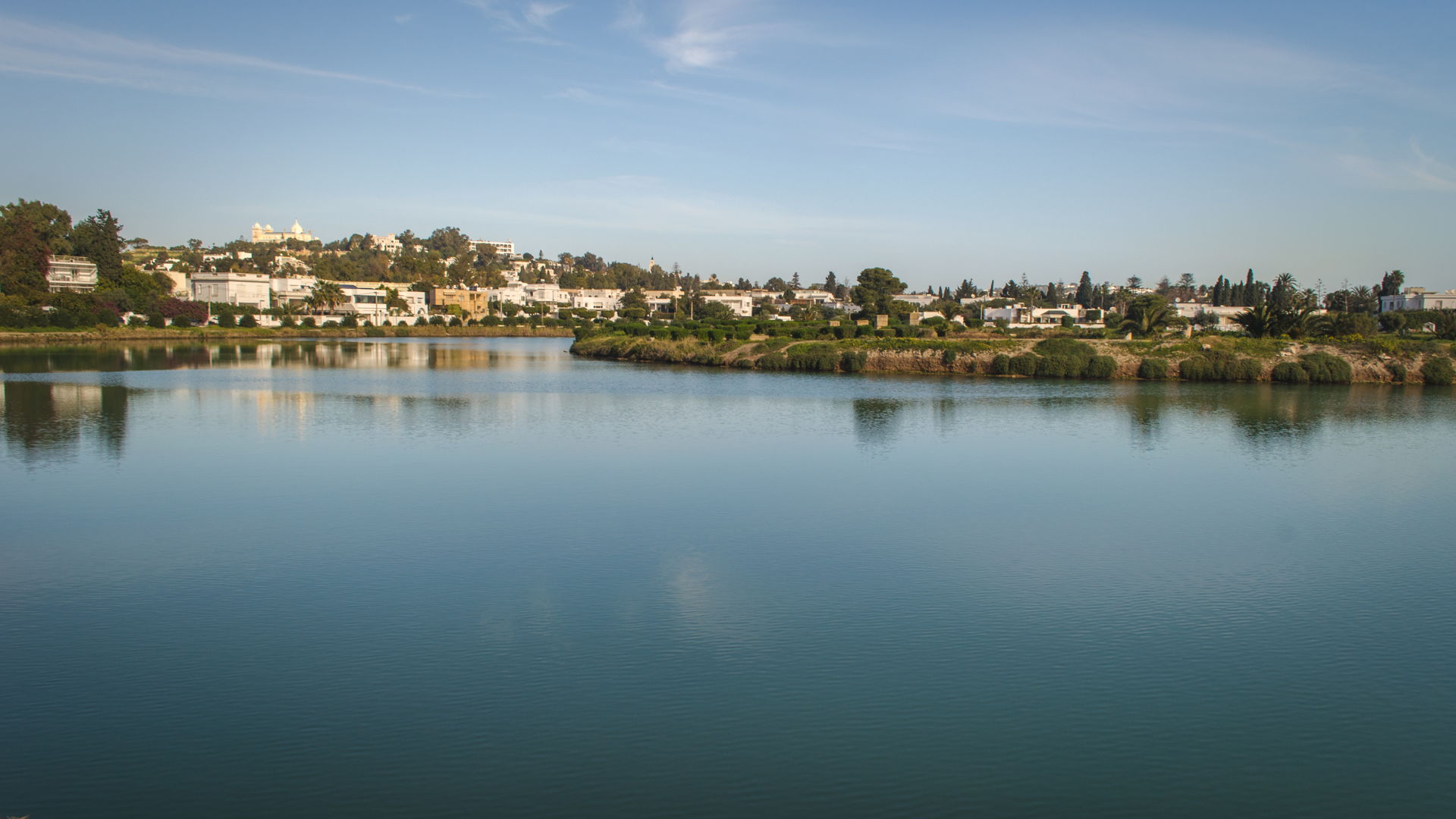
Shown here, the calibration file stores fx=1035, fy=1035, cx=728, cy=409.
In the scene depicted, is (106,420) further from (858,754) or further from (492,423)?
(858,754)

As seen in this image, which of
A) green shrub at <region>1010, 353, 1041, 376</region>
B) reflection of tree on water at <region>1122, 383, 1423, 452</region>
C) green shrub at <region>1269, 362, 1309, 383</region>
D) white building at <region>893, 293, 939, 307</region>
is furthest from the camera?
white building at <region>893, 293, 939, 307</region>

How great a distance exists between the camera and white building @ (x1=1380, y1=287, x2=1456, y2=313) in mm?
111500

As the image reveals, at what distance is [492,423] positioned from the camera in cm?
2853

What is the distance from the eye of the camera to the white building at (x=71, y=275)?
89.8 metres

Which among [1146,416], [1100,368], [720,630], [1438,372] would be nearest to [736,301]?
[1100,368]

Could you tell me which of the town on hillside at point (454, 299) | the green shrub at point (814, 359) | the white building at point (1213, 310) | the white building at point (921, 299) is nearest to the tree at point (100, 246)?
the town on hillside at point (454, 299)

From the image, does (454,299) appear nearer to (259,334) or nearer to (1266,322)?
(259,334)

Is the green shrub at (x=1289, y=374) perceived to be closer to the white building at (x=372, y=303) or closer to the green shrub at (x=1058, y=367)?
the green shrub at (x=1058, y=367)

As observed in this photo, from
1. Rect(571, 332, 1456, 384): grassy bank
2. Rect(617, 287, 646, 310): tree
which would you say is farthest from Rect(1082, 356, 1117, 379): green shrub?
Rect(617, 287, 646, 310): tree

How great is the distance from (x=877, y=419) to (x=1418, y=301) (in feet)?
371

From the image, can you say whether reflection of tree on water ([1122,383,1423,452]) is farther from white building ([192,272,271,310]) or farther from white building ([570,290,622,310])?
white building ([570,290,622,310])

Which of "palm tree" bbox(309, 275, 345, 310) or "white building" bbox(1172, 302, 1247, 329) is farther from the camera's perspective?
"palm tree" bbox(309, 275, 345, 310)

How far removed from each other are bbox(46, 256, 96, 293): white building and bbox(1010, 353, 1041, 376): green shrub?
260 feet

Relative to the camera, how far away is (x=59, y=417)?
91.3 feet
